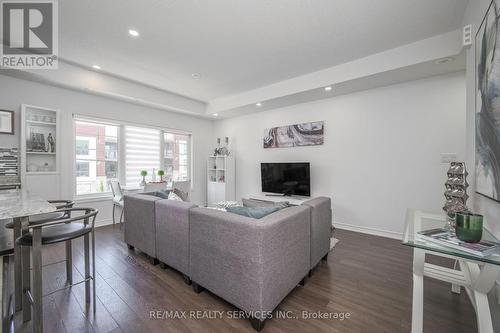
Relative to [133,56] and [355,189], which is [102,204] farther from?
[355,189]

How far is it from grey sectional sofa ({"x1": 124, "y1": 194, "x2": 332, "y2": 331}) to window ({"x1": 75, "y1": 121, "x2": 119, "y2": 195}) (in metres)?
2.33

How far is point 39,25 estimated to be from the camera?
2.39 meters

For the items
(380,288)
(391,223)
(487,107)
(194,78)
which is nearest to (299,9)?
(487,107)

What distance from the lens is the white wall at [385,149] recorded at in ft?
9.70

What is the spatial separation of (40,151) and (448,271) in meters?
5.19

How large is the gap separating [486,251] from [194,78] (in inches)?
161

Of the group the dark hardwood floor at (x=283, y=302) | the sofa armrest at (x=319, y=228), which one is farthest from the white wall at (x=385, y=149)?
the sofa armrest at (x=319, y=228)

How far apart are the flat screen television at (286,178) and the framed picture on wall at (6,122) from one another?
166 inches

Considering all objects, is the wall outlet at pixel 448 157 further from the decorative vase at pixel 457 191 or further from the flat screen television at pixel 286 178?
the flat screen television at pixel 286 178

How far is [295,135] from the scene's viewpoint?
4.41 metres

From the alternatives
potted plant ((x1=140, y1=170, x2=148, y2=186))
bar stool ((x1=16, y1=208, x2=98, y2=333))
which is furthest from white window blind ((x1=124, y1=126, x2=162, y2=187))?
bar stool ((x1=16, y1=208, x2=98, y2=333))

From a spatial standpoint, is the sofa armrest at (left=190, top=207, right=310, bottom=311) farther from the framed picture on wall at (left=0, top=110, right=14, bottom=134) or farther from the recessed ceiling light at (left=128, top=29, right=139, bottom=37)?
the framed picture on wall at (left=0, top=110, right=14, bottom=134)

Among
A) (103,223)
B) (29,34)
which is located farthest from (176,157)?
(29,34)

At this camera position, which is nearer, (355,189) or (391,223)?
(391,223)
